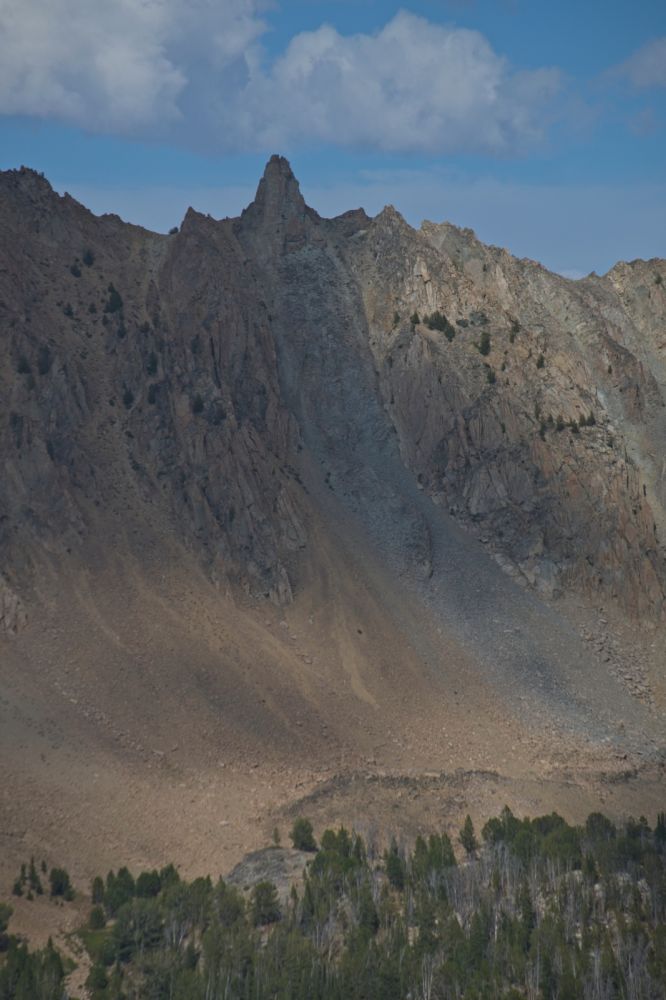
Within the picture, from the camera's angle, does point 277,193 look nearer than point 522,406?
No

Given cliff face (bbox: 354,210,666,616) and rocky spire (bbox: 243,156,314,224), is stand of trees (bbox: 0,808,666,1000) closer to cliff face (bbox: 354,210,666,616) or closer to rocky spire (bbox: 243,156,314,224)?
cliff face (bbox: 354,210,666,616)

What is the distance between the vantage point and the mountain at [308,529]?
8312cm

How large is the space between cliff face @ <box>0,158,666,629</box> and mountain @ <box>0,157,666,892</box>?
27 cm

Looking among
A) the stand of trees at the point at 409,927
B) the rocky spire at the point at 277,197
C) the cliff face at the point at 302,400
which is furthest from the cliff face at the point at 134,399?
the stand of trees at the point at 409,927

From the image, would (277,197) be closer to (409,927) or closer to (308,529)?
(308,529)

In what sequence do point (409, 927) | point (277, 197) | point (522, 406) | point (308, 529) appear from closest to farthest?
point (409, 927), point (308, 529), point (522, 406), point (277, 197)

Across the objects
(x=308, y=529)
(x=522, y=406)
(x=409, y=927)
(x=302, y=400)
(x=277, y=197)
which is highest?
(x=277, y=197)

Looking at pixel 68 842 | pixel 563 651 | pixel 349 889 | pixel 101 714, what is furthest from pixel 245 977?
pixel 563 651

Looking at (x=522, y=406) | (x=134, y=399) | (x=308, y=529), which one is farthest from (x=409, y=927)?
(x=522, y=406)

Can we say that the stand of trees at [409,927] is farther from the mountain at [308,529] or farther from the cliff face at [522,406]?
the cliff face at [522,406]

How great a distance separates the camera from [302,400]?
119m

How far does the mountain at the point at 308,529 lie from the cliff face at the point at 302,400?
0.87ft

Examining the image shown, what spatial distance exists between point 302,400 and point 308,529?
17.3 metres

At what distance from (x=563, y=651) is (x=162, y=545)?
104 feet
